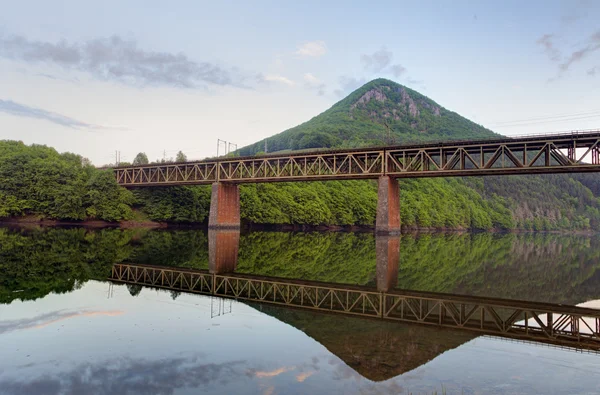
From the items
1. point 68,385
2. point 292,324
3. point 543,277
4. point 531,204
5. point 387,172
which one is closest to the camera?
point 68,385

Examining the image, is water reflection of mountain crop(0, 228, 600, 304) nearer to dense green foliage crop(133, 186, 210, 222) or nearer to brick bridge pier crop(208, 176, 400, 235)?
brick bridge pier crop(208, 176, 400, 235)

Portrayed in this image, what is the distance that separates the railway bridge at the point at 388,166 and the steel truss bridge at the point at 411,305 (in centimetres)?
3576

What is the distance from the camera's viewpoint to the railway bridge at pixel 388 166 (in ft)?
159

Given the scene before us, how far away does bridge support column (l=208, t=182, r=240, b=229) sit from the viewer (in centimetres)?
7138

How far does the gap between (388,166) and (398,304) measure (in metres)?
46.7

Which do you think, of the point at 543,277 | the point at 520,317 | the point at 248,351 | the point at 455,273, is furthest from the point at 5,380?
the point at 543,277

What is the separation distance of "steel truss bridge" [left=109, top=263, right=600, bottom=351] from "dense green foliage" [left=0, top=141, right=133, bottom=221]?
56176mm

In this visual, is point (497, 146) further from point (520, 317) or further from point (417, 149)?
point (520, 317)

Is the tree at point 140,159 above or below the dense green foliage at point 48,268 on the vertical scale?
above

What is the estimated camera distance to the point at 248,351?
923 cm

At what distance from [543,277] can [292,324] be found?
18946 millimetres

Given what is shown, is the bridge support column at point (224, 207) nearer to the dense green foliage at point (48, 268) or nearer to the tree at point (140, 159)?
the dense green foliage at point (48, 268)

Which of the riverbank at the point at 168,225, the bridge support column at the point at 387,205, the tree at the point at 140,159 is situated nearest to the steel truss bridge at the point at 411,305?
the bridge support column at the point at 387,205

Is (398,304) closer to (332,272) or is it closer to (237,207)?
(332,272)
